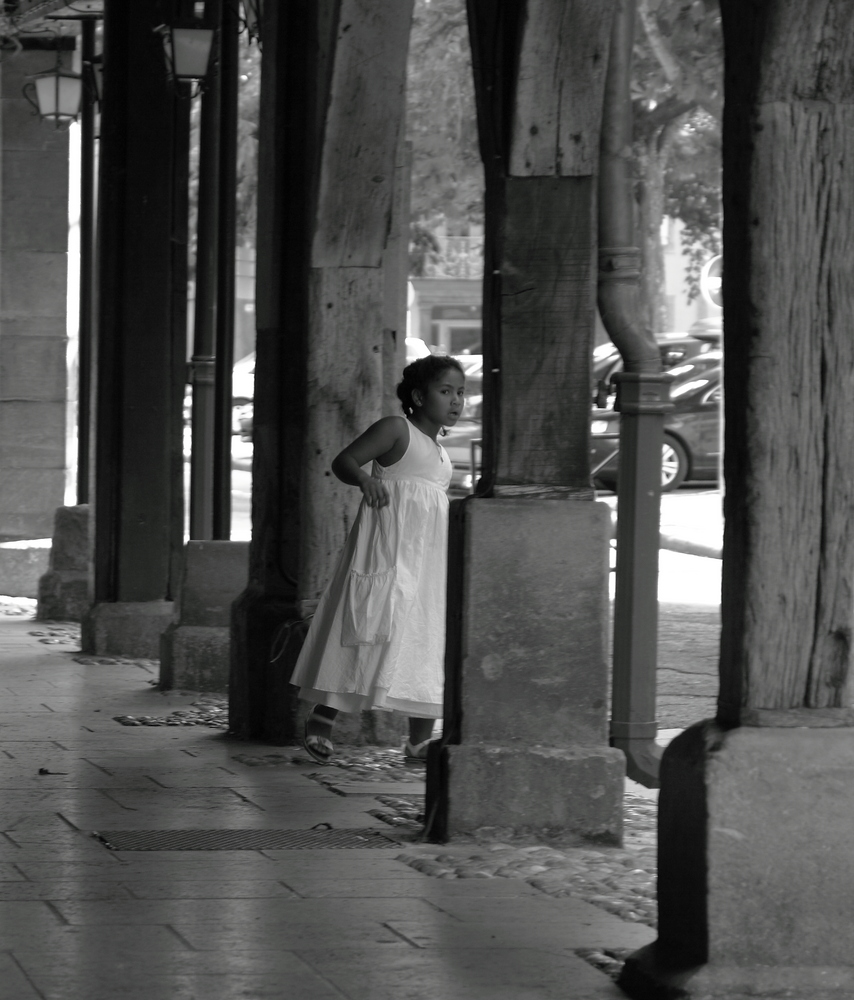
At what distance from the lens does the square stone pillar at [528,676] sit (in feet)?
19.4

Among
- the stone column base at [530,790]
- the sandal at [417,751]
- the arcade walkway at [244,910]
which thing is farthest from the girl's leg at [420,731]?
the stone column base at [530,790]

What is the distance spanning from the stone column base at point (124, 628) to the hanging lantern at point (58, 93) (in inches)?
182

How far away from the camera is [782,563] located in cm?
416

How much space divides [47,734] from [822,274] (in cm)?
502

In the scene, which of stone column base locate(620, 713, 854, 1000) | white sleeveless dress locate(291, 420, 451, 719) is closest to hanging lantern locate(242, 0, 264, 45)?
white sleeveless dress locate(291, 420, 451, 719)

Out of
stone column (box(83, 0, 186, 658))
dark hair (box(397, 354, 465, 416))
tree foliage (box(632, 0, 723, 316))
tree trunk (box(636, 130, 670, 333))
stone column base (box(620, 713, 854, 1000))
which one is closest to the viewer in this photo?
stone column base (box(620, 713, 854, 1000))

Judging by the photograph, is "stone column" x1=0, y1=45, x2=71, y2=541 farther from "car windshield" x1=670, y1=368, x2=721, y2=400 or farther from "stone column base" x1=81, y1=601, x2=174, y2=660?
"car windshield" x1=670, y1=368, x2=721, y2=400

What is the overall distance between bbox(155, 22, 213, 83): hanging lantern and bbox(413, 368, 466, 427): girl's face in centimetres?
392

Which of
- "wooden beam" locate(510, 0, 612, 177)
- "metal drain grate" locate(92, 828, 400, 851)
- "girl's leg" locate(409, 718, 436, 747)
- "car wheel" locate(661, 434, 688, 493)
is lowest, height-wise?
"metal drain grate" locate(92, 828, 400, 851)

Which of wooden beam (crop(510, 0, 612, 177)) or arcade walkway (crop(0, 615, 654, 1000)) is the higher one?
wooden beam (crop(510, 0, 612, 177))

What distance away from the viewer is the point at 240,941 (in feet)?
15.2

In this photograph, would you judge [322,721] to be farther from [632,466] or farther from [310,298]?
[310,298]

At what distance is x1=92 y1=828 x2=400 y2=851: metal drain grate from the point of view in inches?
230

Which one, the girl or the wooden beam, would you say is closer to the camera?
the wooden beam
